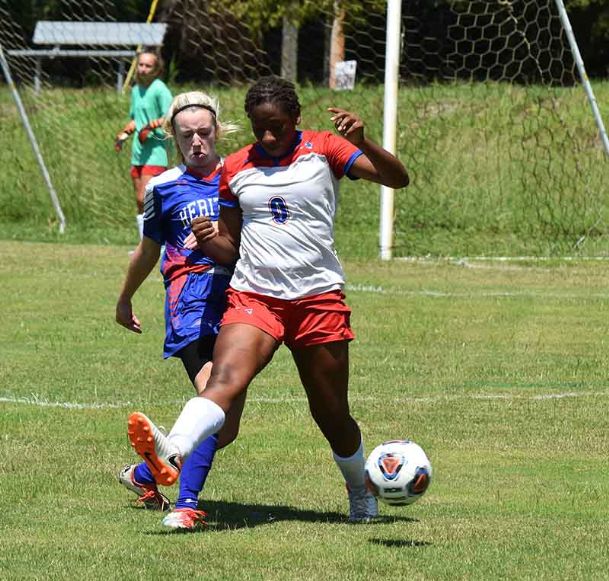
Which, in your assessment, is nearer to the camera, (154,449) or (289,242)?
(154,449)

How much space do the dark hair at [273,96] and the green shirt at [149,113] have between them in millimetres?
10072

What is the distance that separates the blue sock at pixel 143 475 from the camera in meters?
6.44

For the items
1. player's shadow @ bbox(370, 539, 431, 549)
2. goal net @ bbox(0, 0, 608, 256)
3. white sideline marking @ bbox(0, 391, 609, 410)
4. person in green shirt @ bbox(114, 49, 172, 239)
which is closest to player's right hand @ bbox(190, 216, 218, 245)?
player's shadow @ bbox(370, 539, 431, 549)

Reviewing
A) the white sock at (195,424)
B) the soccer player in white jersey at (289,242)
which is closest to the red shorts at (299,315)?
the soccer player in white jersey at (289,242)

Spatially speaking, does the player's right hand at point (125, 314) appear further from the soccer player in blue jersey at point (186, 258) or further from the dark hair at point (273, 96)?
the dark hair at point (273, 96)

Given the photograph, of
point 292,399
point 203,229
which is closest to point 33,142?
point 292,399

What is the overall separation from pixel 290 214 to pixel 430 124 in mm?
14232

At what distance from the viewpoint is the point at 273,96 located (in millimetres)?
5855

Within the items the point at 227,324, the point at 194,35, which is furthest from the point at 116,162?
the point at 227,324

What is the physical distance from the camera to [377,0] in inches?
747

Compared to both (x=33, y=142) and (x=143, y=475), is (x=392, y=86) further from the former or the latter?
(x=143, y=475)

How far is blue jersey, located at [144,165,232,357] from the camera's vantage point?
21.2 ft

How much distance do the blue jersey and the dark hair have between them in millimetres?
757

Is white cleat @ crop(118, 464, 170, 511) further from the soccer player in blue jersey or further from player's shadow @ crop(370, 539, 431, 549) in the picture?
player's shadow @ crop(370, 539, 431, 549)
